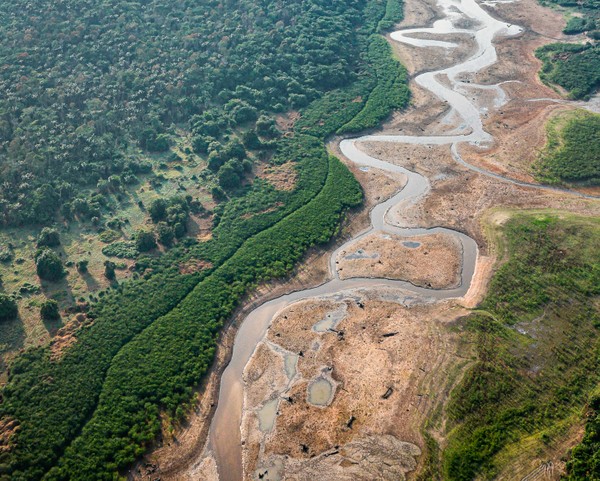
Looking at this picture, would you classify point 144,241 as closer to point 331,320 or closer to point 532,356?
point 331,320

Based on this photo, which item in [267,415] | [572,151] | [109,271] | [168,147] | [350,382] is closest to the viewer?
[267,415]

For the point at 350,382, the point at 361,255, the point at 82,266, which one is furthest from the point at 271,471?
the point at 82,266

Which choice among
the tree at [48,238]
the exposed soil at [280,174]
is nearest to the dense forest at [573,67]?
the exposed soil at [280,174]

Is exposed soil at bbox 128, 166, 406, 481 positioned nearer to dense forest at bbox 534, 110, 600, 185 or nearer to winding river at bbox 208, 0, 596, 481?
winding river at bbox 208, 0, 596, 481

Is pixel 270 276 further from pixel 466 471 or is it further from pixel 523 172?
pixel 523 172

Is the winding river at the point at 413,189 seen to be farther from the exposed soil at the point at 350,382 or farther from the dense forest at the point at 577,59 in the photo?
the dense forest at the point at 577,59

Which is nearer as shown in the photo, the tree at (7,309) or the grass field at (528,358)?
the grass field at (528,358)

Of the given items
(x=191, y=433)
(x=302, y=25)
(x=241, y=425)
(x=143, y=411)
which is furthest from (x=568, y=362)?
(x=302, y=25)
